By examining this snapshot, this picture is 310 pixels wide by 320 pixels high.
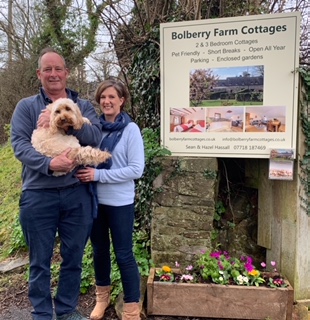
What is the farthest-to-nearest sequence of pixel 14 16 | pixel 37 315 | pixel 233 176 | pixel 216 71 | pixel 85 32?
pixel 14 16 → pixel 85 32 → pixel 233 176 → pixel 216 71 → pixel 37 315

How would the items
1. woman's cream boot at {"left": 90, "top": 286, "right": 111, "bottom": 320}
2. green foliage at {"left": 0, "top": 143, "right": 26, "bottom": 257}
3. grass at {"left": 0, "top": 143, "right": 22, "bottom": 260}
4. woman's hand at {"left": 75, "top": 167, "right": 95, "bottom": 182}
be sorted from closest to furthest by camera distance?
woman's hand at {"left": 75, "top": 167, "right": 95, "bottom": 182} < woman's cream boot at {"left": 90, "top": 286, "right": 111, "bottom": 320} < green foliage at {"left": 0, "top": 143, "right": 26, "bottom": 257} < grass at {"left": 0, "top": 143, "right": 22, "bottom": 260}

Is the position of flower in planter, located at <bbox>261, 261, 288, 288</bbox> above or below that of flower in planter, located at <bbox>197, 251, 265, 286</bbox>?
below

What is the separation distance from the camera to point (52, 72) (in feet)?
7.88

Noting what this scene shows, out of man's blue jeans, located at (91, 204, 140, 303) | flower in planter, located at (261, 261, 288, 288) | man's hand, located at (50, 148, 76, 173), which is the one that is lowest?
flower in planter, located at (261, 261, 288, 288)

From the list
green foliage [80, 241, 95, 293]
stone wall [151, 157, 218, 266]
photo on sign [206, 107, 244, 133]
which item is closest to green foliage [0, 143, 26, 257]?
green foliage [80, 241, 95, 293]

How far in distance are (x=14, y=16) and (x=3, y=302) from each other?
12.5 meters

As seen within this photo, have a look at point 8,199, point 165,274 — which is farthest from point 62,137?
point 8,199

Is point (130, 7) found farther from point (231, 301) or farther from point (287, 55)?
point (231, 301)

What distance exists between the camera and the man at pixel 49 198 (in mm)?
2336

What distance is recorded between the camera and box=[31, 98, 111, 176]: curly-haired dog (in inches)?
90.8

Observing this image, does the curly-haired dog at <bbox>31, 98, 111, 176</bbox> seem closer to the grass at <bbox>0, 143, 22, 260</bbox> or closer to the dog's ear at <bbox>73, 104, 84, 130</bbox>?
the dog's ear at <bbox>73, 104, 84, 130</bbox>

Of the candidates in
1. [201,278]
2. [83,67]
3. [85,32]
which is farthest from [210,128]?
[85,32]

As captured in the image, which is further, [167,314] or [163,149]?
[163,149]

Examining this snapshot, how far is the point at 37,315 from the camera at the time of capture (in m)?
2.44
